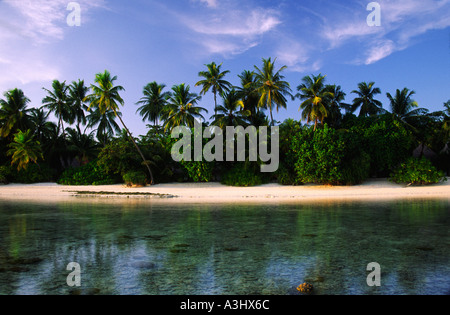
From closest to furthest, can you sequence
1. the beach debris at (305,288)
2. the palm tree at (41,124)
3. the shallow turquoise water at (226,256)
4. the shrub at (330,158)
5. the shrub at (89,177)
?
the beach debris at (305,288)
the shallow turquoise water at (226,256)
the shrub at (330,158)
the shrub at (89,177)
the palm tree at (41,124)

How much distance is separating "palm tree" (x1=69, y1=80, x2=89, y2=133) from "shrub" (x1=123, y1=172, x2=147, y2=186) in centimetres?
1921

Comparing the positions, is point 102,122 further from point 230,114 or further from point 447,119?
point 447,119

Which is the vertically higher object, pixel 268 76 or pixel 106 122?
pixel 268 76

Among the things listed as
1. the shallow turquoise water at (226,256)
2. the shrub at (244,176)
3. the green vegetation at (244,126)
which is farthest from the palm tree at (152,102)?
the shallow turquoise water at (226,256)

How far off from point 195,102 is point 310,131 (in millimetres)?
13897

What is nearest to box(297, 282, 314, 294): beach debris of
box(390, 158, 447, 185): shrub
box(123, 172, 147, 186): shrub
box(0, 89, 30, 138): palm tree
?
box(123, 172, 147, 186): shrub

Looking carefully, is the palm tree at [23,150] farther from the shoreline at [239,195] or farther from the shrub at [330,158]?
the shrub at [330,158]

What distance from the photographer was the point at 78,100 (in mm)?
45375

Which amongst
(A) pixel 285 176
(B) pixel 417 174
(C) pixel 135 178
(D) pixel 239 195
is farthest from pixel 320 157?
(C) pixel 135 178

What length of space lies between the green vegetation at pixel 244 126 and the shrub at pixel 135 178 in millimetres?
97

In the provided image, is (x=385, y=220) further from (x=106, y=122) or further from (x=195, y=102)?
(x=106, y=122)

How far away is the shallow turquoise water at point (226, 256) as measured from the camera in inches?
163
